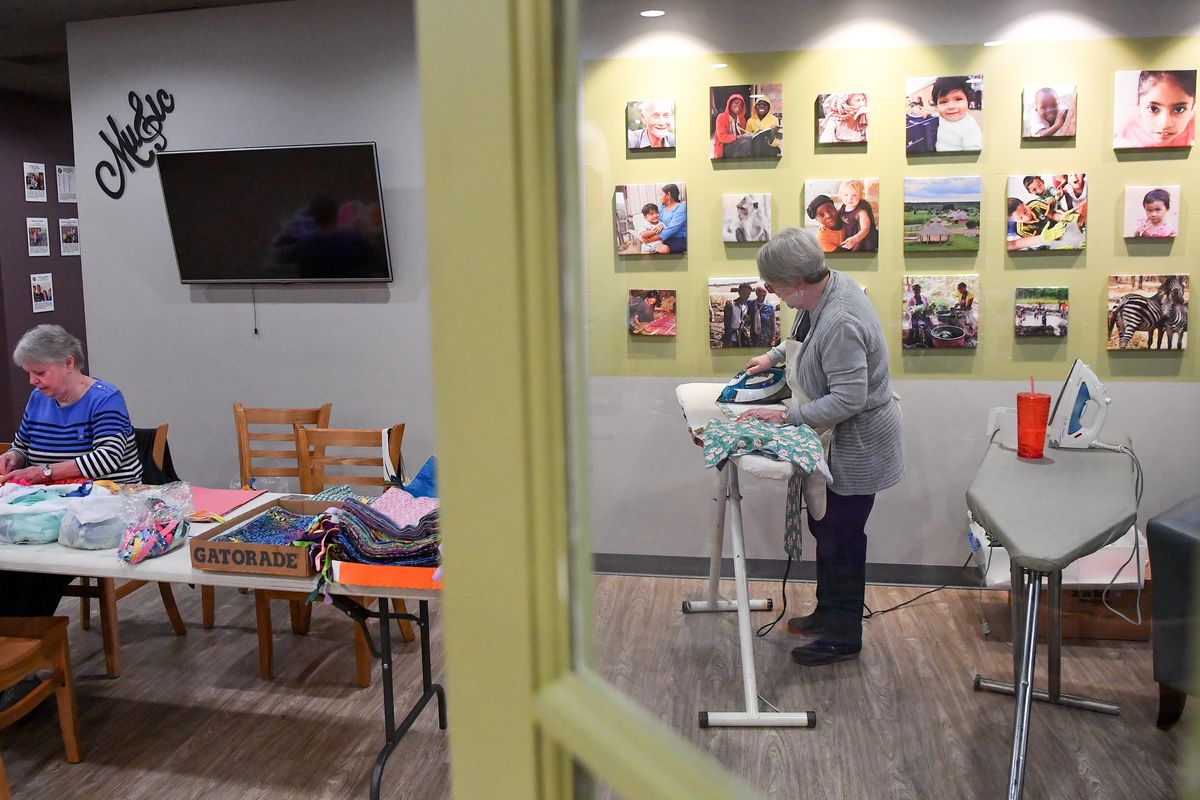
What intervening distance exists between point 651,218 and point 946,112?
0.38 meters

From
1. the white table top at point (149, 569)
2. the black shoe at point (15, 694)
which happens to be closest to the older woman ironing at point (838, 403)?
the white table top at point (149, 569)

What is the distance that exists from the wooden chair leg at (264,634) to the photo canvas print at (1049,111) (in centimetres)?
272

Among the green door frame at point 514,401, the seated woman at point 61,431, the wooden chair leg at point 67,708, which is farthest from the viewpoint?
the seated woman at point 61,431

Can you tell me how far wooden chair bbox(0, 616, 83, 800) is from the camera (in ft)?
7.99

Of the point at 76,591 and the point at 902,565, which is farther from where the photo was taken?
the point at 76,591

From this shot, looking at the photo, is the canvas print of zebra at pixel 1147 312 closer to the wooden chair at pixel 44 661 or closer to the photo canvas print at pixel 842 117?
the photo canvas print at pixel 842 117

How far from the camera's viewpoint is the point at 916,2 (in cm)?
99

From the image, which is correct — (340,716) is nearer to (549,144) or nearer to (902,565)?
(902,565)

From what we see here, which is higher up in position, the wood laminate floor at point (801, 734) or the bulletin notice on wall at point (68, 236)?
the bulletin notice on wall at point (68, 236)

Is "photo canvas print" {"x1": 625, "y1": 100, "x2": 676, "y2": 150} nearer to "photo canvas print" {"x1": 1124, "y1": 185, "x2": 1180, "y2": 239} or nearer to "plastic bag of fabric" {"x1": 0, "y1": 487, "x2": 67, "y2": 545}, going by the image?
"photo canvas print" {"x1": 1124, "y1": 185, "x2": 1180, "y2": 239}

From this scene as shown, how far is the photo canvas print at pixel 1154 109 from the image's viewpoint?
705 millimetres

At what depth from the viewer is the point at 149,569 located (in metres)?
2.27

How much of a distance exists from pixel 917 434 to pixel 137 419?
442 centimetres

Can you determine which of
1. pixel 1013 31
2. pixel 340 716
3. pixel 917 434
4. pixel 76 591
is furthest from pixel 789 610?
pixel 76 591
